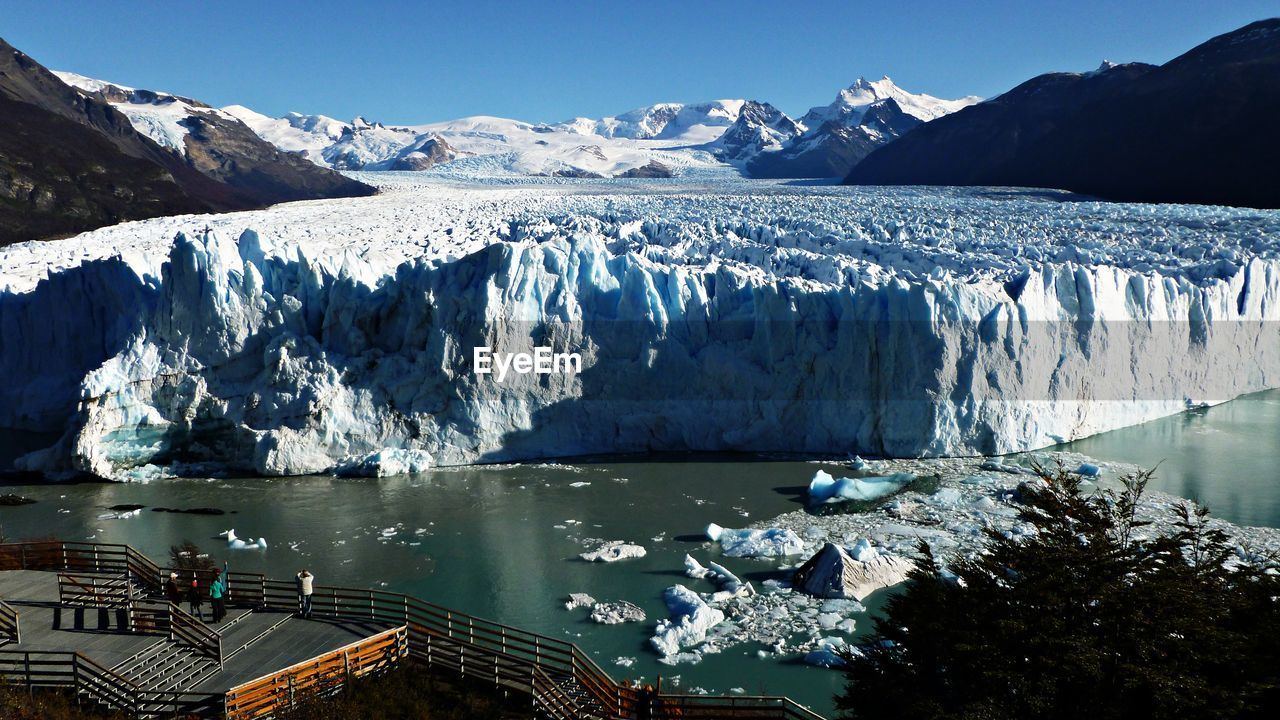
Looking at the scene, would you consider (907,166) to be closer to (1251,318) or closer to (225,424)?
(1251,318)

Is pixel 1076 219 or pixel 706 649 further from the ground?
pixel 1076 219

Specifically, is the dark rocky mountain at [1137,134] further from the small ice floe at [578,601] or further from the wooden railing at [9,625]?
the wooden railing at [9,625]

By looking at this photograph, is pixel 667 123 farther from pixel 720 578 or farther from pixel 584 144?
pixel 720 578

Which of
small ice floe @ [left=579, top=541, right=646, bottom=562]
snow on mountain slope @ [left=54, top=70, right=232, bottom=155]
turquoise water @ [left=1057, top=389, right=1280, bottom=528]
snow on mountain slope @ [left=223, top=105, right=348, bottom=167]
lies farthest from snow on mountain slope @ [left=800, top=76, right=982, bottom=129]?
small ice floe @ [left=579, top=541, right=646, bottom=562]

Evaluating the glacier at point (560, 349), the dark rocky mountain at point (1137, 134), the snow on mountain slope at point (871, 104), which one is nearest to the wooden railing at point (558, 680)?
the glacier at point (560, 349)

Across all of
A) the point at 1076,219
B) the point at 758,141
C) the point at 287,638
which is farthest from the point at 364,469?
the point at 758,141

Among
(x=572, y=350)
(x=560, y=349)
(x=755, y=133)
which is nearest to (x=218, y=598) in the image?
(x=560, y=349)
